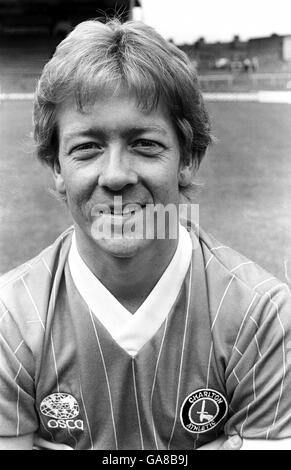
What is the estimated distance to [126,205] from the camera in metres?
1.07

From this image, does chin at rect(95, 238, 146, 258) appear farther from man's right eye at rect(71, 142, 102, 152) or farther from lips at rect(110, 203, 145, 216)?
man's right eye at rect(71, 142, 102, 152)

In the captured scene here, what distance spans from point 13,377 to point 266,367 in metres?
0.50

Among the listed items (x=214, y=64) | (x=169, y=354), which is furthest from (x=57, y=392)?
(x=214, y=64)

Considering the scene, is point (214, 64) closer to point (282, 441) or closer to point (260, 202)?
point (260, 202)

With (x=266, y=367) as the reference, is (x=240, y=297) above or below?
above

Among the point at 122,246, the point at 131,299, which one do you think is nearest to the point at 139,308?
the point at 131,299

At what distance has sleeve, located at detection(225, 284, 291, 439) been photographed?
1107 millimetres

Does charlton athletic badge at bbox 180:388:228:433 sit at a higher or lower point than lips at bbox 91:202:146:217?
lower

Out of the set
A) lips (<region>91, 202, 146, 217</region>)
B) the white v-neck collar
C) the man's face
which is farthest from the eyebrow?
the white v-neck collar

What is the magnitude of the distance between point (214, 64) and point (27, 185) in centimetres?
74

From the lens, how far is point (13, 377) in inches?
44.6

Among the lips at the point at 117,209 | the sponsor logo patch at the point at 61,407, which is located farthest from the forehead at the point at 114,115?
the sponsor logo patch at the point at 61,407

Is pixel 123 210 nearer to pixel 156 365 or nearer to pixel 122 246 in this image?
pixel 122 246

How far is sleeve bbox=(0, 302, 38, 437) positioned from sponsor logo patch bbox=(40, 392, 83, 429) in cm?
4
